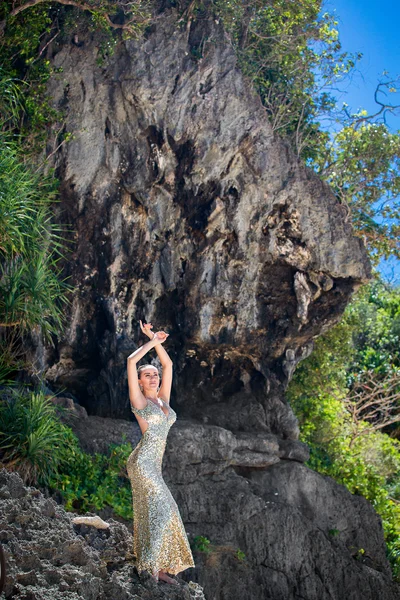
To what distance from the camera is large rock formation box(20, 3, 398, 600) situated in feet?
40.0

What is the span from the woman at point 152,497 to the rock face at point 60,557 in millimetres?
213

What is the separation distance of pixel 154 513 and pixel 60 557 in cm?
109

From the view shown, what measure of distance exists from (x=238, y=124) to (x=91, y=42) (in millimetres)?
2865

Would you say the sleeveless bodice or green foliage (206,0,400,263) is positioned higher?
green foliage (206,0,400,263)

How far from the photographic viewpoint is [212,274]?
44.7 feet

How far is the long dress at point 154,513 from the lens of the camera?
24.2 ft

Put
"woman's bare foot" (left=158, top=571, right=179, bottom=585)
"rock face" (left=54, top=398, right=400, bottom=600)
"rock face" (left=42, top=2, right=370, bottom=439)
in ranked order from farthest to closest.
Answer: "rock face" (left=42, top=2, right=370, bottom=439) < "rock face" (left=54, top=398, right=400, bottom=600) < "woman's bare foot" (left=158, top=571, right=179, bottom=585)

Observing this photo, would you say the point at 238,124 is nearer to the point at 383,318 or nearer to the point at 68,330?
the point at 68,330

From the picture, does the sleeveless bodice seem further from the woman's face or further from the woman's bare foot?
the woman's bare foot

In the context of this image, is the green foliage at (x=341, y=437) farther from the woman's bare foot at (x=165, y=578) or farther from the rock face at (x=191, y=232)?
the woman's bare foot at (x=165, y=578)

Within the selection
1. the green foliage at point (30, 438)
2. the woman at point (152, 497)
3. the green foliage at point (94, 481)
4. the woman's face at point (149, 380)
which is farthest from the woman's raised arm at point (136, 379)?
the green foliage at point (94, 481)

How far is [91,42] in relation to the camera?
13.2 m

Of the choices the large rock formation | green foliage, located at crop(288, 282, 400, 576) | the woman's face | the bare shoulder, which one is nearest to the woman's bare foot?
the bare shoulder

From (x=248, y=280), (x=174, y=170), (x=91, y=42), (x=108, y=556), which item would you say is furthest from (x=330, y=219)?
(x=108, y=556)
